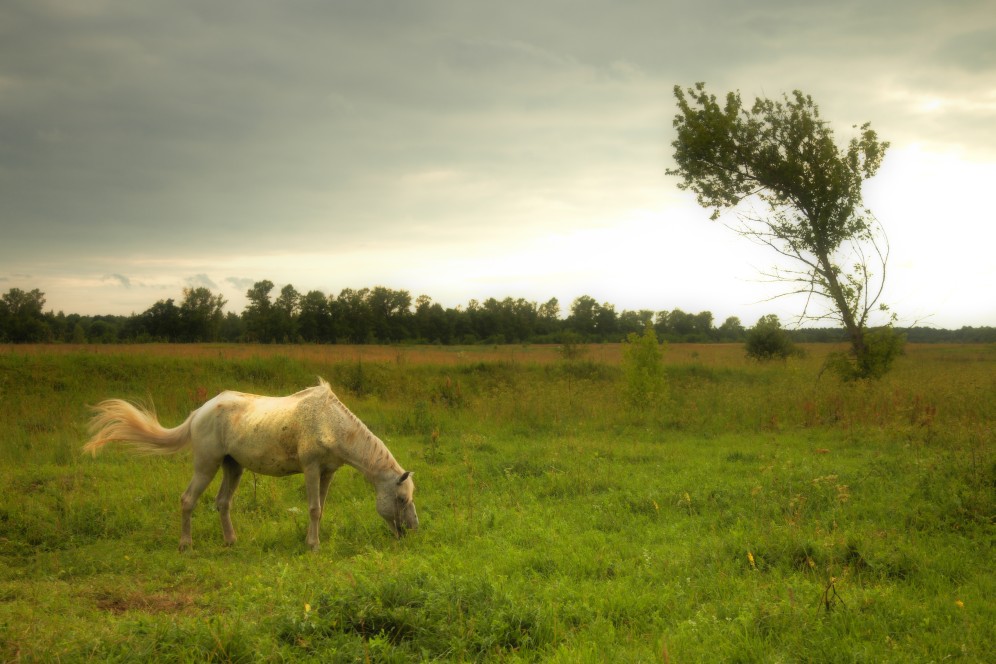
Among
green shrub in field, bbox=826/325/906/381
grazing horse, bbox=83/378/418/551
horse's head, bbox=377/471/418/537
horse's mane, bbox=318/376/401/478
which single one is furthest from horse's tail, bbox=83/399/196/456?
green shrub in field, bbox=826/325/906/381

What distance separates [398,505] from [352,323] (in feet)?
163

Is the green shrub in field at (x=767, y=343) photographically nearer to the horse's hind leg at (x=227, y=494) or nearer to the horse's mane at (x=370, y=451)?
the horse's mane at (x=370, y=451)

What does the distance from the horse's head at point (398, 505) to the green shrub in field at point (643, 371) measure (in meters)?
10.0

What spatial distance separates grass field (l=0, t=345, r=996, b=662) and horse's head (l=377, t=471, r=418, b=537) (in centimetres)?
31

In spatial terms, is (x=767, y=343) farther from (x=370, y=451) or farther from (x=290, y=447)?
(x=290, y=447)

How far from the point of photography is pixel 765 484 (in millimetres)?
8789

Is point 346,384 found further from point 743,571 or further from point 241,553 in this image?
point 743,571

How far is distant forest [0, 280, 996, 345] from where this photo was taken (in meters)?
43.6

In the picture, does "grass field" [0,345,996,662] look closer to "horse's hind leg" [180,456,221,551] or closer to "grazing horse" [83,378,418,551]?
"horse's hind leg" [180,456,221,551]

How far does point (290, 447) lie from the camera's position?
7457 millimetres

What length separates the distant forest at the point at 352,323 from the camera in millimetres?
43562

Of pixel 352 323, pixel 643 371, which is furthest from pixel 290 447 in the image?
pixel 352 323

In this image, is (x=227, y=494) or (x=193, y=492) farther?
(x=227, y=494)

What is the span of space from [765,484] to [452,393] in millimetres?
12383
